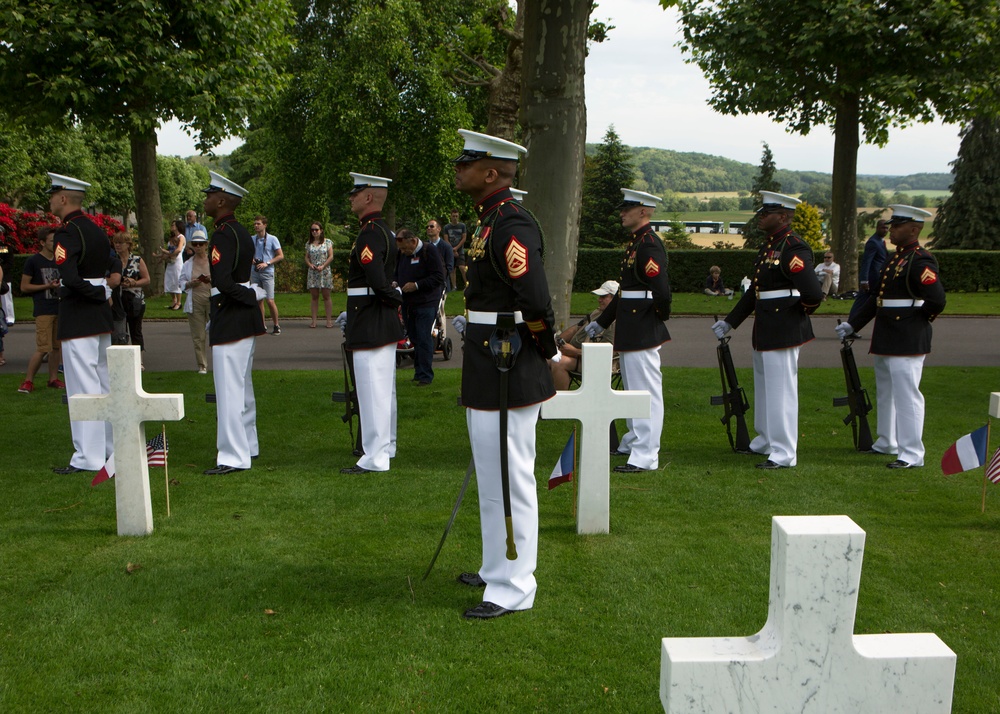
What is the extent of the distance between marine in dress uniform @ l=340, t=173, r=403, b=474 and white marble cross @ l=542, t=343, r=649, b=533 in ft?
8.32

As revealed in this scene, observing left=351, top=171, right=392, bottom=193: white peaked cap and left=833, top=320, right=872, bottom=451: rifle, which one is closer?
left=351, top=171, right=392, bottom=193: white peaked cap

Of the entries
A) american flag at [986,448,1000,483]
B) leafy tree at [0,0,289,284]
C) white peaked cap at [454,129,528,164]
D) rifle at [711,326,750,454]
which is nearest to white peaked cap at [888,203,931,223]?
rifle at [711,326,750,454]

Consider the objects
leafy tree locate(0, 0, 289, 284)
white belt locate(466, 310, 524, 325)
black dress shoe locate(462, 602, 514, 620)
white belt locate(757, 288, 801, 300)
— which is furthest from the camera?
leafy tree locate(0, 0, 289, 284)

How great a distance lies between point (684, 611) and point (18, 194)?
44.4m

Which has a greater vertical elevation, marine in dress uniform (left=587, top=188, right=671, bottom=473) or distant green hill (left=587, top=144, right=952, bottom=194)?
distant green hill (left=587, top=144, right=952, bottom=194)

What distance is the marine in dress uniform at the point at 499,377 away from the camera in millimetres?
4809

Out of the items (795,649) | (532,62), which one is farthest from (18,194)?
(795,649)

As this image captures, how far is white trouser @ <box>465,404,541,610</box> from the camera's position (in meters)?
4.86

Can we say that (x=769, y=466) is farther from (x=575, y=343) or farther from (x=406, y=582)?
(x=406, y=582)

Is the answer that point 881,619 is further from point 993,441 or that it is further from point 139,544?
point 993,441

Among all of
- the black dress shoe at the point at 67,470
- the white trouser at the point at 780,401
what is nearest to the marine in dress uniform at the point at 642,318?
the white trouser at the point at 780,401

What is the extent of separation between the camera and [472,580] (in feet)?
17.4

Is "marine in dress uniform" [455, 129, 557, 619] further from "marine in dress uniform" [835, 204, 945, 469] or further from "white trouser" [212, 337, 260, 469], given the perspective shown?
"marine in dress uniform" [835, 204, 945, 469]

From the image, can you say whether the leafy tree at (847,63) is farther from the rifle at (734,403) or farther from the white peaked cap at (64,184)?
the white peaked cap at (64,184)
